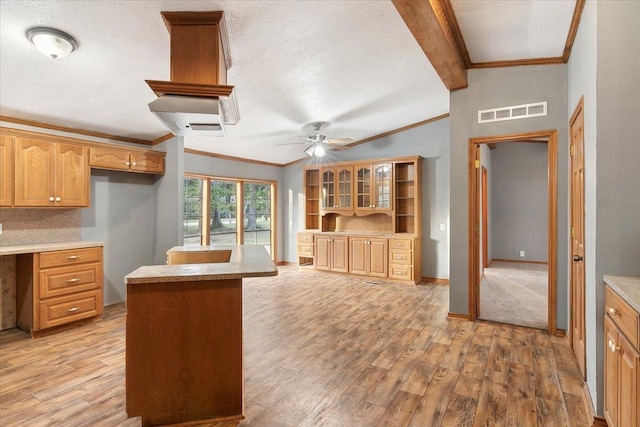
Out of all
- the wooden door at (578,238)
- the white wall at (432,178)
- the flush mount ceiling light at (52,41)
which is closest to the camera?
the flush mount ceiling light at (52,41)

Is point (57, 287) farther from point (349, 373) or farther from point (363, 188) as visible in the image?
point (363, 188)

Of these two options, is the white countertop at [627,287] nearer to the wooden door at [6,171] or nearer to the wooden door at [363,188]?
the wooden door at [363,188]

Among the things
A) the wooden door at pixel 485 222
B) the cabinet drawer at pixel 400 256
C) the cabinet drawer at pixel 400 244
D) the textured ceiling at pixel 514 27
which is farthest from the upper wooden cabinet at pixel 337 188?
the textured ceiling at pixel 514 27

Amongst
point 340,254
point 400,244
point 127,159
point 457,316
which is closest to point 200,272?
point 457,316

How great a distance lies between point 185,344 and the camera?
1.93 meters

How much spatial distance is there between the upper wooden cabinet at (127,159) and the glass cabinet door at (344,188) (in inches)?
125

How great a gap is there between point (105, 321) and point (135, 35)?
3097 millimetres

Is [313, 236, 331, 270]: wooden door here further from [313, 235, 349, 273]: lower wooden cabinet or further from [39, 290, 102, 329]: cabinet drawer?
[39, 290, 102, 329]: cabinet drawer

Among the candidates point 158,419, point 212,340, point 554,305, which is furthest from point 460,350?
point 158,419

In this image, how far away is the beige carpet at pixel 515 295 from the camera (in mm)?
3785

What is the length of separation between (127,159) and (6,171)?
122 centimetres

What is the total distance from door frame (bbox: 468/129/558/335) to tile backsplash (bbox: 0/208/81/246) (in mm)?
4701

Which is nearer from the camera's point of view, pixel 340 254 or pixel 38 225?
pixel 38 225

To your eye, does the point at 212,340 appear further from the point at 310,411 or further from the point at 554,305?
the point at 554,305
